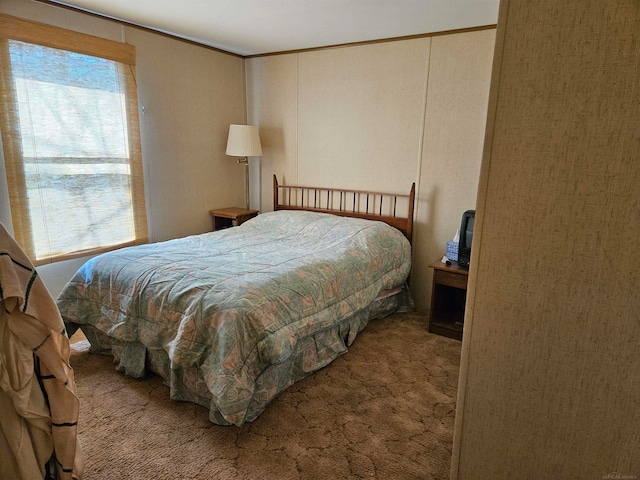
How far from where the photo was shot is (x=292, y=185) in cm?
429

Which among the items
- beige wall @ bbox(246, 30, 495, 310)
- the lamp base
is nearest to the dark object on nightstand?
beige wall @ bbox(246, 30, 495, 310)

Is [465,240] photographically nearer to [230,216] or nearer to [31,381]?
[230,216]

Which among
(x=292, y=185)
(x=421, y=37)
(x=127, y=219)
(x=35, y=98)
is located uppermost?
(x=421, y=37)

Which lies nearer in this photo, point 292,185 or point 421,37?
point 421,37

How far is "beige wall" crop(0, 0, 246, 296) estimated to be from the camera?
3391mm

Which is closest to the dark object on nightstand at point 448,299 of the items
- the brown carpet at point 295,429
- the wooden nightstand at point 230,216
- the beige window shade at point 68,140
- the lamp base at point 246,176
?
the brown carpet at point 295,429

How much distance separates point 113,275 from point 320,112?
2499 millimetres

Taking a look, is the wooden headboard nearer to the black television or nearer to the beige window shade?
the black television

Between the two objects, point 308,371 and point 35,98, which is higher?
point 35,98

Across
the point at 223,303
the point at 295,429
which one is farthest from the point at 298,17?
the point at 295,429

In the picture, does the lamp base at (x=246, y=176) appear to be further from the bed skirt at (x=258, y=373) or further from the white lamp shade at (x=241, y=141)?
the bed skirt at (x=258, y=373)

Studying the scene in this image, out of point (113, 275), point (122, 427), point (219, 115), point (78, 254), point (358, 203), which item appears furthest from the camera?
point (219, 115)

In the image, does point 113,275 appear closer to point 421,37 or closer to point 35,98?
point 35,98

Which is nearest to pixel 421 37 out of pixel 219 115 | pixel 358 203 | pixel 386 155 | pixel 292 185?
pixel 386 155
